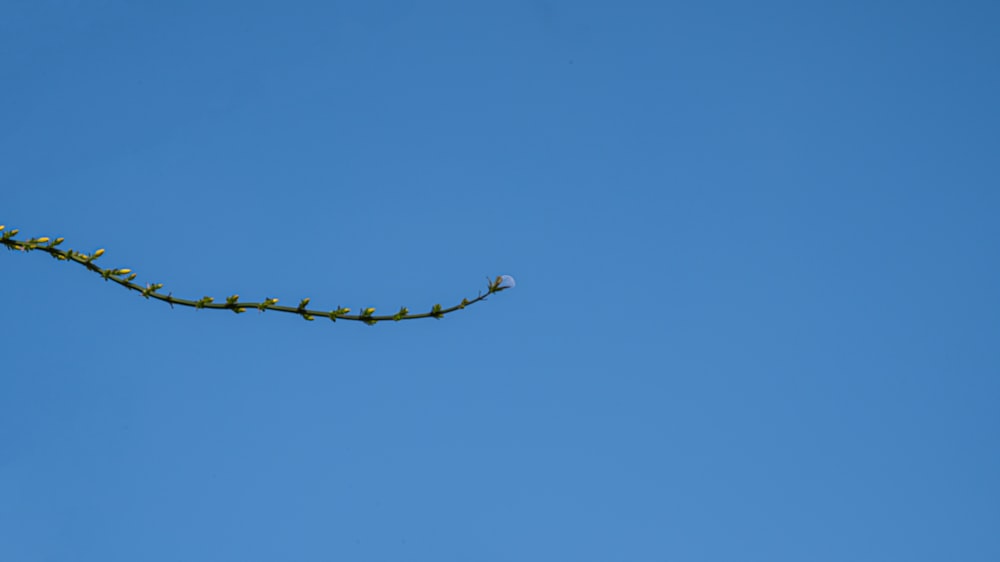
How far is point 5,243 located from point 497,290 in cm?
181

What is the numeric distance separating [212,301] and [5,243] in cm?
85

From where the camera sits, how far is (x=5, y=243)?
3.26m

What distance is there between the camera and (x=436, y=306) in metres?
3.22

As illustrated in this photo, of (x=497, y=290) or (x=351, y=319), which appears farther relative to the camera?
(x=497, y=290)

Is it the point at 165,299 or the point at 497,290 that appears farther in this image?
the point at 497,290

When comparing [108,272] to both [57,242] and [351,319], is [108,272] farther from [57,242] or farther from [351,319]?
[351,319]

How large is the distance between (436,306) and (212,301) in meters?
0.78

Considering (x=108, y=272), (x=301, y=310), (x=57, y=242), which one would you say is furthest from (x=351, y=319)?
(x=57, y=242)

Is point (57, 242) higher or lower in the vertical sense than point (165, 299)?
higher

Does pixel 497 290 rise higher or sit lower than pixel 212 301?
higher

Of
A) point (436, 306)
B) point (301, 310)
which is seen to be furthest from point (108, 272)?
point (436, 306)

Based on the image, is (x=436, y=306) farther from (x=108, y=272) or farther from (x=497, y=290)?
(x=108, y=272)

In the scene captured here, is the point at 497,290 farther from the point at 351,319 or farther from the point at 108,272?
the point at 108,272

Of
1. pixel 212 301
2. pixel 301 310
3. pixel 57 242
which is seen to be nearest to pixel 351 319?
pixel 301 310
